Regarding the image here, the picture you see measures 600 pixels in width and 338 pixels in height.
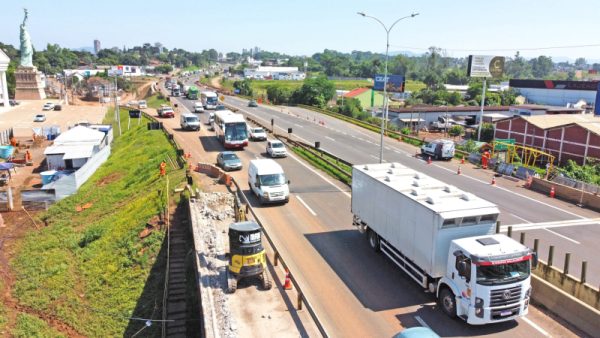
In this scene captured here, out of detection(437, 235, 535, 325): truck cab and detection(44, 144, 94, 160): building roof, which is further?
detection(44, 144, 94, 160): building roof

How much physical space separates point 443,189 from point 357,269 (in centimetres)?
461

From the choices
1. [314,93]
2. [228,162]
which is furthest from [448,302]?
[314,93]

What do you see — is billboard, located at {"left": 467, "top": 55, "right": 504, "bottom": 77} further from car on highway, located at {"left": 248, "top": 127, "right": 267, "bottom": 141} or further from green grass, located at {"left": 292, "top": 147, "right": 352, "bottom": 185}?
car on highway, located at {"left": 248, "top": 127, "right": 267, "bottom": 141}

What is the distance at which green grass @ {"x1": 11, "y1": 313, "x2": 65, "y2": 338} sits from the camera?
22469 mm

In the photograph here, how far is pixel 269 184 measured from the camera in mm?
27188

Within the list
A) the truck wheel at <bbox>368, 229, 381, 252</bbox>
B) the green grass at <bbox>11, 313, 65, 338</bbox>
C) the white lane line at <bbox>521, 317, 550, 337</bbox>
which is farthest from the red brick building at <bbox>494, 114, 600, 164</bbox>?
the green grass at <bbox>11, 313, 65, 338</bbox>

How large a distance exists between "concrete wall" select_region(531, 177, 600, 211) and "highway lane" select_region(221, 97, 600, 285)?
0.87m

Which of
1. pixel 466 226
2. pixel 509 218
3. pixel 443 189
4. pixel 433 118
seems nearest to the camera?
pixel 466 226

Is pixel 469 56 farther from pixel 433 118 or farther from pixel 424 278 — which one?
pixel 424 278

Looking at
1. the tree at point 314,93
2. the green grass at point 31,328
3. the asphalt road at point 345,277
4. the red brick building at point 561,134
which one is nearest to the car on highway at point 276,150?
the asphalt road at point 345,277

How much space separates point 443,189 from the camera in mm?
18359

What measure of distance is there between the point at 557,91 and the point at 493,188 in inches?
3493

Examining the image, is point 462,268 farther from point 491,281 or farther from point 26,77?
A: point 26,77

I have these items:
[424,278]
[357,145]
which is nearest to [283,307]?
[424,278]
